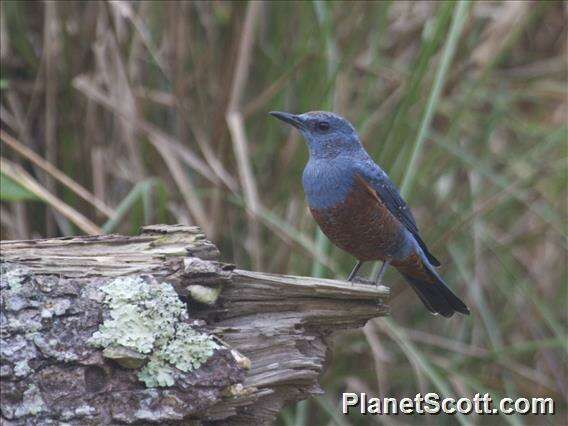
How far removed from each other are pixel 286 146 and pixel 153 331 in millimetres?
2149

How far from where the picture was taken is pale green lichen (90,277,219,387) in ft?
7.05

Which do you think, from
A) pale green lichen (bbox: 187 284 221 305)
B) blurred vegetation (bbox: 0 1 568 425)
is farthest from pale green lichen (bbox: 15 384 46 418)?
blurred vegetation (bbox: 0 1 568 425)

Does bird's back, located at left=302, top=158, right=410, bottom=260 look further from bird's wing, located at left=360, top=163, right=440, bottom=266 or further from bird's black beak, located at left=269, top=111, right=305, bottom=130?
bird's black beak, located at left=269, top=111, right=305, bottom=130

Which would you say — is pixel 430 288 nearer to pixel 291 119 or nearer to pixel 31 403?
pixel 291 119

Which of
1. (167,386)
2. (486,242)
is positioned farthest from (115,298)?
(486,242)

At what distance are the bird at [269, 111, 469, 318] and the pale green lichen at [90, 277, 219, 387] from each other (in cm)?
106

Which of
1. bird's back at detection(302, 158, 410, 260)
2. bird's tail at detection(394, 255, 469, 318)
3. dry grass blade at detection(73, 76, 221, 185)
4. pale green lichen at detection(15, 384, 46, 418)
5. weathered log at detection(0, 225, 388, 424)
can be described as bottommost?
pale green lichen at detection(15, 384, 46, 418)

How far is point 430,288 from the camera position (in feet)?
11.5

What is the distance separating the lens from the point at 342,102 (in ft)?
13.9

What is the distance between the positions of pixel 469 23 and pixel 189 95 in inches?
57.4

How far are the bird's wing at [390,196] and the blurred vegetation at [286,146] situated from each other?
3.6 inches

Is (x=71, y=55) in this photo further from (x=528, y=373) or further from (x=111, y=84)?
(x=528, y=373)

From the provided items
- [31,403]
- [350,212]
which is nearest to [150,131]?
[350,212]

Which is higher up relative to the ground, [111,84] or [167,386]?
[111,84]
